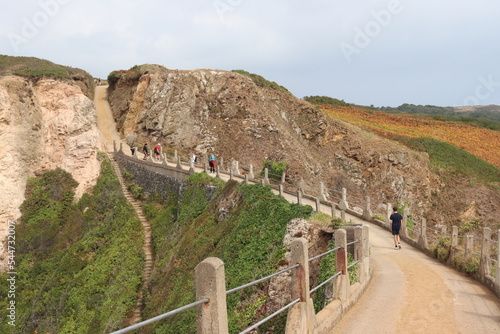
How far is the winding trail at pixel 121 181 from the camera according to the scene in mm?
19592

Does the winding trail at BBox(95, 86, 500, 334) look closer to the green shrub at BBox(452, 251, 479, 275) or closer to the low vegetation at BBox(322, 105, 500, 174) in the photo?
the green shrub at BBox(452, 251, 479, 275)

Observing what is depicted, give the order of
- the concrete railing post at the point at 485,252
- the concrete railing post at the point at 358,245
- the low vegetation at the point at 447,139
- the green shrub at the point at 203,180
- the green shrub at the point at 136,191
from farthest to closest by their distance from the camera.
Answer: the low vegetation at the point at 447,139, the green shrub at the point at 136,191, the green shrub at the point at 203,180, the concrete railing post at the point at 485,252, the concrete railing post at the point at 358,245

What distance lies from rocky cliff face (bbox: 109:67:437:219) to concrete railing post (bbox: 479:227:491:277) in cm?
2489

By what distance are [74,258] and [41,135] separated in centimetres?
1217

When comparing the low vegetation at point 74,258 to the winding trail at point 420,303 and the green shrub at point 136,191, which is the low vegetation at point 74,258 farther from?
the winding trail at point 420,303

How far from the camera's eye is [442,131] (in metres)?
61.0

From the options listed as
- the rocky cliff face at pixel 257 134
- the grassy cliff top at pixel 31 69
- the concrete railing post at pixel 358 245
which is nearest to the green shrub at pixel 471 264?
the concrete railing post at pixel 358 245

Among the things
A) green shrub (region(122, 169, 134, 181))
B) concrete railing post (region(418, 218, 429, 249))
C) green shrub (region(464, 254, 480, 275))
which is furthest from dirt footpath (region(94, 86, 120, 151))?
green shrub (region(464, 254, 480, 275))

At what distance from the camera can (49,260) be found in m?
24.9

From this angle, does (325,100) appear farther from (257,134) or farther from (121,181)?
(121,181)

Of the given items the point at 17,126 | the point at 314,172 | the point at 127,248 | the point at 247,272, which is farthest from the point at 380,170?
the point at 17,126

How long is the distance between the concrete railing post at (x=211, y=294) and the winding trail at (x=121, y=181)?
1464 centimetres

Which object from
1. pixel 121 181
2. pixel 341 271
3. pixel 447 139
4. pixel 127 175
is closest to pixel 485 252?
pixel 341 271

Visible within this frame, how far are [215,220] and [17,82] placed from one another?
21.2 metres
